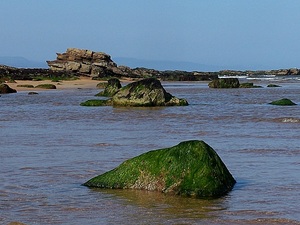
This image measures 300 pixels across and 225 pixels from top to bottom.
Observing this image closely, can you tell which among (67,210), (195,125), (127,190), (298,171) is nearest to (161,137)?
(195,125)

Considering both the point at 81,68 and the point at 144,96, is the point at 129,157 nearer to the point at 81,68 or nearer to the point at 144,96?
the point at 144,96

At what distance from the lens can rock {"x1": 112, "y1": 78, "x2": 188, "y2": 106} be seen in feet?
89.1

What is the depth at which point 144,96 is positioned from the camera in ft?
89.2

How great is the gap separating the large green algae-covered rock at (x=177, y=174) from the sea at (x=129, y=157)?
0.71ft

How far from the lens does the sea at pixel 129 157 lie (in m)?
7.51

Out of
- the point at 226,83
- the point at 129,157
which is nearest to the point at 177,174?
the point at 129,157

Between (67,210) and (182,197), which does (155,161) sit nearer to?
(182,197)

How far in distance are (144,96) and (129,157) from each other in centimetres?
1526

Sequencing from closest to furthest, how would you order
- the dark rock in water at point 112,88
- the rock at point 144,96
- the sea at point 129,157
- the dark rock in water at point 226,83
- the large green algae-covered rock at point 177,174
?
the sea at point 129,157 < the large green algae-covered rock at point 177,174 < the rock at point 144,96 < the dark rock in water at point 112,88 < the dark rock in water at point 226,83

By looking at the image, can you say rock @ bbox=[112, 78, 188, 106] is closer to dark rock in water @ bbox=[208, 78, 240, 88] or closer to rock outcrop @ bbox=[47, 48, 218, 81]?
dark rock in water @ bbox=[208, 78, 240, 88]

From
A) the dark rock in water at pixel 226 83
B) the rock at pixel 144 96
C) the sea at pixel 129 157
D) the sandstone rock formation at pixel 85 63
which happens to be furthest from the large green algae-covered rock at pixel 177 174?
the sandstone rock formation at pixel 85 63

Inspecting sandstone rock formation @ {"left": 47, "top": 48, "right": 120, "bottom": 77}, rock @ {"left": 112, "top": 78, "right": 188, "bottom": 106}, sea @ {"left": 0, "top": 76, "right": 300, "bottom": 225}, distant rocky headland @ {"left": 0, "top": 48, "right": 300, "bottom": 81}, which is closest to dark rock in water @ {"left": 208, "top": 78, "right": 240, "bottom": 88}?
distant rocky headland @ {"left": 0, "top": 48, "right": 300, "bottom": 81}

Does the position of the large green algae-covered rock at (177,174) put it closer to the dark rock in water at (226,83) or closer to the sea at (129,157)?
the sea at (129,157)

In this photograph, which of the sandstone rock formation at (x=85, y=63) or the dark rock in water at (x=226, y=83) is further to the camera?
the sandstone rock formation at (x=85, y=63)
